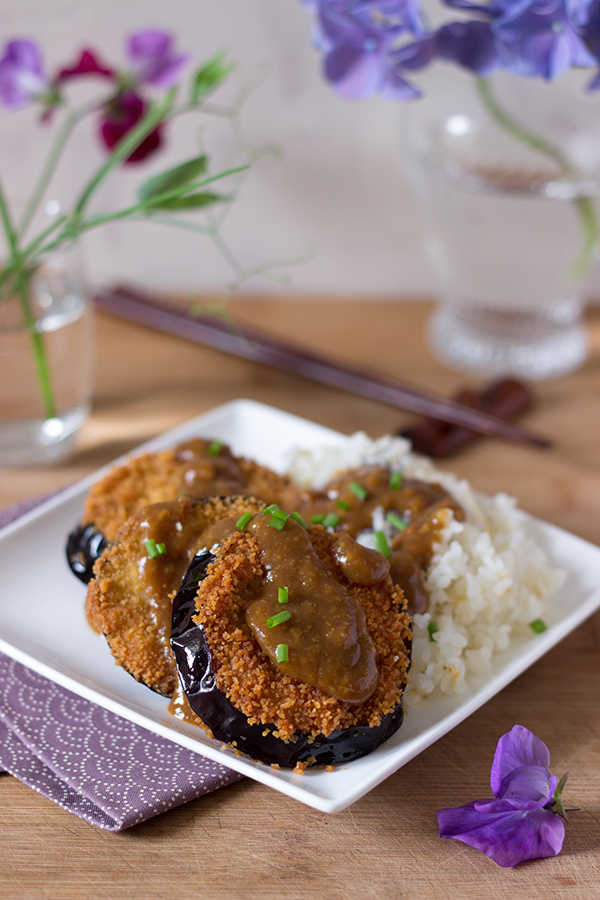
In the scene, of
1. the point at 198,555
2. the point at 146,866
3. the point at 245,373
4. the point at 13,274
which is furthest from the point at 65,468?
the point at 146,866

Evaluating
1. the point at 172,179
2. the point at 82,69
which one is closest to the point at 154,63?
the point at 82,69

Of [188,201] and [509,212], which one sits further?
[509,212]

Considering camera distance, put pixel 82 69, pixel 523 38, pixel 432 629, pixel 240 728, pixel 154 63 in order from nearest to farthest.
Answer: pixel 240 728 < pixel 432 629 < pixel 523 38 < pixel 82 69 < pixel 154 63

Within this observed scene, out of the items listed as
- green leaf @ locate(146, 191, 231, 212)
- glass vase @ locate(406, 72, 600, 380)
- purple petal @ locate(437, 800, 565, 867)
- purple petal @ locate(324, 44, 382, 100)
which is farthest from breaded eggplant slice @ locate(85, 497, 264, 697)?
glass vase @ locate(406, 72, 600, 380)

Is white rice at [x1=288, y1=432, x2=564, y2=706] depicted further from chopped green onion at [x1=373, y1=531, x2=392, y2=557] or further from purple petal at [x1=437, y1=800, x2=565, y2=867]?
purple petal at [x1=437, y1=800, x2=565, y2=867]

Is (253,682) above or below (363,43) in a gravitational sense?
below

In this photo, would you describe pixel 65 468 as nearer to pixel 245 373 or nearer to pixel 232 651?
pixel 245 373

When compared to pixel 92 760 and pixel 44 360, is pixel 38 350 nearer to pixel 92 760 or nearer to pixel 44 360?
pixel 44 360

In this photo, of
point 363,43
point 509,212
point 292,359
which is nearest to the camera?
point 363,43
